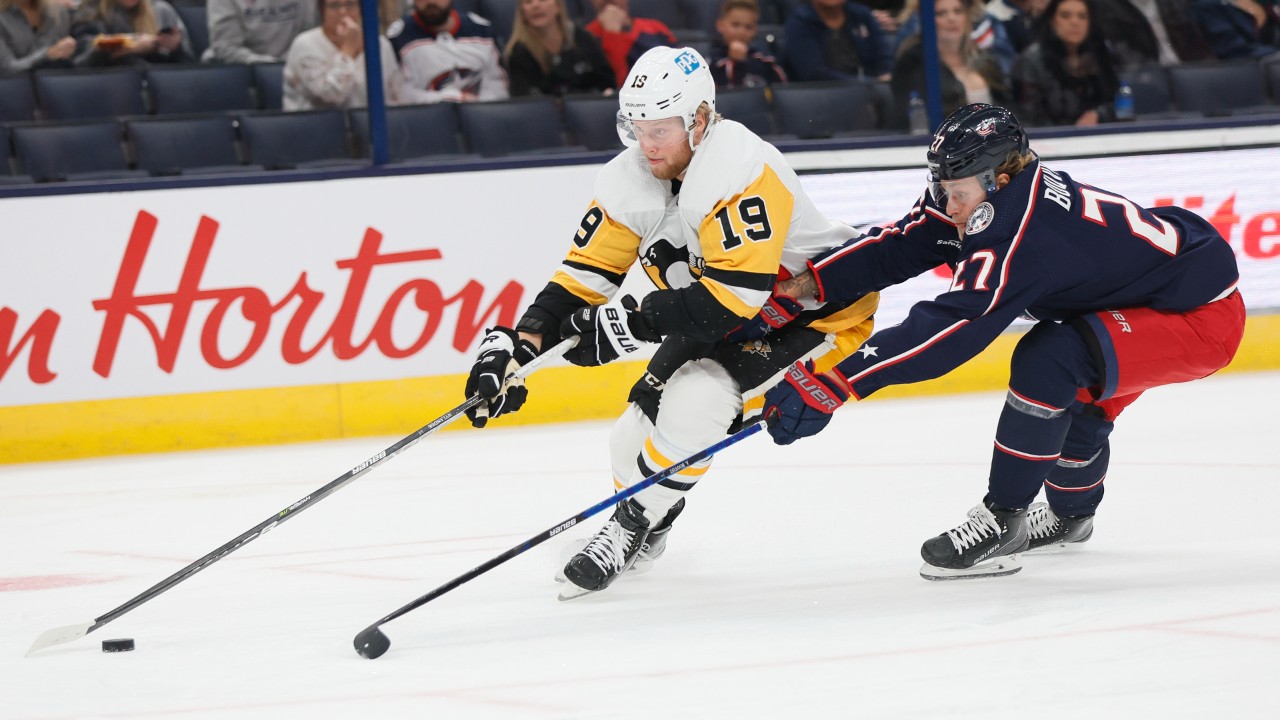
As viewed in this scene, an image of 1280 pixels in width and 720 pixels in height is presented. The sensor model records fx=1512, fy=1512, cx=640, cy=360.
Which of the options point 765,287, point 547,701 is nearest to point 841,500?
point 765,287

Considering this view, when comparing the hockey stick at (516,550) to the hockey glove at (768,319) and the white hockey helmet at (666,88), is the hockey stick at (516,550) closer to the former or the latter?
the hockey glove at (768,319)

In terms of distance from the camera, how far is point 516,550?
277cm

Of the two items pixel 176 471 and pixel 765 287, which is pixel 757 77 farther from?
pixel 765 287

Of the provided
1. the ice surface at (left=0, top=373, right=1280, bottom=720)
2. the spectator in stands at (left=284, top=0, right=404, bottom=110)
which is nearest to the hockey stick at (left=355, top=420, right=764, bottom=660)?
the ice surface at (left=0, top=373, right=1280, bottom=720)

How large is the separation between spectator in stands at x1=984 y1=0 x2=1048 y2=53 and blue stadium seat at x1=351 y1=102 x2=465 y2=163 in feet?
8.63

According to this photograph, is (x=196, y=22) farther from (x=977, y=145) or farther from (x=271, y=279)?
(x=977, y=145)

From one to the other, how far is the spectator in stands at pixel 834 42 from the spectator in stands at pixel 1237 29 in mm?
1805

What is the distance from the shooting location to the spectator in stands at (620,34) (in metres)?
6.64

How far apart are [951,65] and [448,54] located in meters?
2.21

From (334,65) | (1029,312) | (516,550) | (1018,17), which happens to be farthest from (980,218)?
(1018,17)

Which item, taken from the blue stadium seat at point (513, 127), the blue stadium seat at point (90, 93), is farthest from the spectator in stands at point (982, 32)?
the blue stadium seat at point (90, 93)

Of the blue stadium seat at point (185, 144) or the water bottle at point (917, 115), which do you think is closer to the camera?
the blue stadium seat at point (185, 144)

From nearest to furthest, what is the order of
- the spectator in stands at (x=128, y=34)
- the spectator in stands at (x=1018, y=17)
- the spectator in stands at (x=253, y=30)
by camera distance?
1. the spectator in stands at (x=128, y=34)
2. the spectator in stands at (x=253, y=30)
3. the spectator in stands at (x=1018, y=17)

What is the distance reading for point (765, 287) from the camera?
9.78ft
